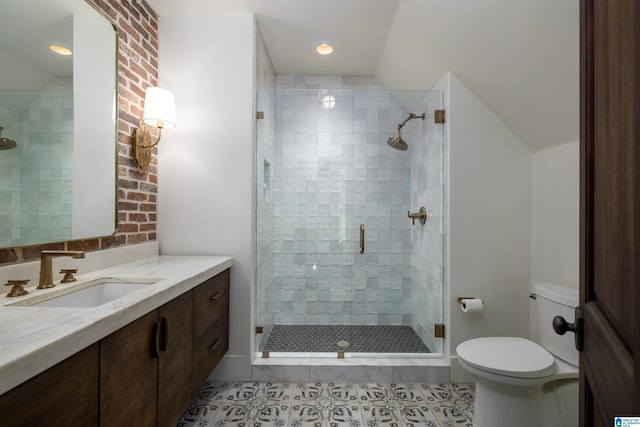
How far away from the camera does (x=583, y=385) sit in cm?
74

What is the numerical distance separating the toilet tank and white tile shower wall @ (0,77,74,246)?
254 cm

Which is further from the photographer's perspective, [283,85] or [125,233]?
[283,85]

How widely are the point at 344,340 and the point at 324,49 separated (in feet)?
8.07

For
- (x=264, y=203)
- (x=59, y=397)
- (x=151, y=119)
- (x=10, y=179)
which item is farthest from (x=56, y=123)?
(x=264, y=203)

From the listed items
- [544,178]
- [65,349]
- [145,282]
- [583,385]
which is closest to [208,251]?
[145,282]

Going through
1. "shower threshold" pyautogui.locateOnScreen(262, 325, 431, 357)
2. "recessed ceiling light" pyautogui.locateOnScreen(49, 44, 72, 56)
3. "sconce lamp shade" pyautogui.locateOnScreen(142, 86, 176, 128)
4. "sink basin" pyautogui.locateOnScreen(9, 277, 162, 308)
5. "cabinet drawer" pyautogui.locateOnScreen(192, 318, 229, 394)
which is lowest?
"shower threshold" pyautogui.locateOnScreen(262, 325, 431, 357)

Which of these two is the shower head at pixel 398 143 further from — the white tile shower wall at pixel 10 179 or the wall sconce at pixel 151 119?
the white tile shower wall at pixel 10 179

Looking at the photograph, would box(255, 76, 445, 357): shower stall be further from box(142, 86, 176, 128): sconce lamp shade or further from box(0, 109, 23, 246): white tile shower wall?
box(0, 109, 23, 246): white tile shower wall

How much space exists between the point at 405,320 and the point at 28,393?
242 cm

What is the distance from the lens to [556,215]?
2096 mm

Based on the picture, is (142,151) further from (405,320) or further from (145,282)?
(405,320)

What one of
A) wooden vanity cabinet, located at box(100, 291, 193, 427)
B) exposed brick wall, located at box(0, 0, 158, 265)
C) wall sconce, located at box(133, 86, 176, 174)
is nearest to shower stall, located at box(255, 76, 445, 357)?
wall sconce, located at box(133, 86, 176, 174)

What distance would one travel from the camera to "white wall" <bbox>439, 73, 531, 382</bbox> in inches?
90.6

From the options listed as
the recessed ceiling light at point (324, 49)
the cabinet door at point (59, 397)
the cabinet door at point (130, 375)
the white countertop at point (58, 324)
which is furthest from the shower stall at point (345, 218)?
the cabinet door at point (59, 397)
